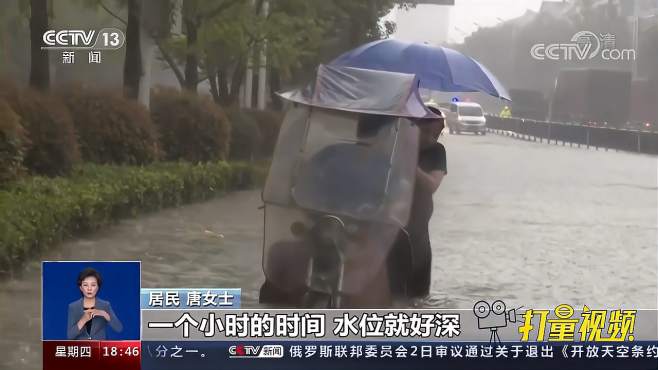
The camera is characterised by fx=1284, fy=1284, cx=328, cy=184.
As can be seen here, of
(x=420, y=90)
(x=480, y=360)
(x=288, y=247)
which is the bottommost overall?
(x=480, y=360)

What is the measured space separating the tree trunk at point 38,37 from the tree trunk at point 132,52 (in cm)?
30

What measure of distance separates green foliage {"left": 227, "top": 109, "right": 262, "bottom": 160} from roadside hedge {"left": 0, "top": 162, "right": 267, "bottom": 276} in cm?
5

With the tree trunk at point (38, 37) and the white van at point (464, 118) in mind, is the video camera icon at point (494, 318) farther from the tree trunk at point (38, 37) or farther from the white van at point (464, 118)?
the tree trunk at point (38, 37)

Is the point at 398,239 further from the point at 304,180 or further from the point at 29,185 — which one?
the point at 29,185

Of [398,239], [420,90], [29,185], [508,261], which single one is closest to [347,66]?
[420,90]

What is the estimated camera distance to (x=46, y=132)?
500cm

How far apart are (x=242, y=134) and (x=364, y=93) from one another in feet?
2.73

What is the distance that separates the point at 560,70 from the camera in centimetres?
481

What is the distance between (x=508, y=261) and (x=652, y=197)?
0.59 meters

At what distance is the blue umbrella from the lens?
15.5ft

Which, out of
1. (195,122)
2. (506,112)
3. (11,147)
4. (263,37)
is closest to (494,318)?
(506,112)

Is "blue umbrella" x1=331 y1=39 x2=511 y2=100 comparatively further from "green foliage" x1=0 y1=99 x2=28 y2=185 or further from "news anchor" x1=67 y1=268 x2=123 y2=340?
"green foliage" x1=0 y1=99 x2=28 y2=185

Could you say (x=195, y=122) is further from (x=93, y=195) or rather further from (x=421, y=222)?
(x=421, y=222)
